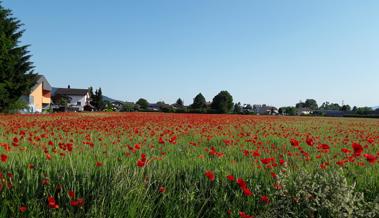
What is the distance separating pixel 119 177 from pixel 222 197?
1063 mm

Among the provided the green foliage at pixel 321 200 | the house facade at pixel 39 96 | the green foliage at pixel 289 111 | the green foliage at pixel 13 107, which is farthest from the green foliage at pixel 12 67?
the green foliage at pixel 289 111

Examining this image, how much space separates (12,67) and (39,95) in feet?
107

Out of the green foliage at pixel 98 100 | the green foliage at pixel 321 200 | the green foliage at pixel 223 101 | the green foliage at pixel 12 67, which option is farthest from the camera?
the green foliage at pixel 98 100

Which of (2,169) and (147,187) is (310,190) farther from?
(2,169)

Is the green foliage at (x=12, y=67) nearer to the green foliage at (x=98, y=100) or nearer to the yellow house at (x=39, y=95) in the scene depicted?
the yellow house at (x=39, y=95)

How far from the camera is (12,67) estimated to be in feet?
94.3

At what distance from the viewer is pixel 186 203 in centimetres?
340

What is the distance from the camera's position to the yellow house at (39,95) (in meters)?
54.8

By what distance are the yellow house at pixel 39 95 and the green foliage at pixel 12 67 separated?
2052 cm

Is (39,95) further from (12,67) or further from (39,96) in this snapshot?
(12,67)

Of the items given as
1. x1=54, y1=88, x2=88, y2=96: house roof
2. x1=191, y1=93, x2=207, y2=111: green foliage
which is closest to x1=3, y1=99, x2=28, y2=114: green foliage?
x1=191, y1=93, x2=207, y2=111: green foliage

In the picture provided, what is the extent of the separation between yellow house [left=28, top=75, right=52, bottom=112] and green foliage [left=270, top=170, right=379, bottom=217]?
52756mm

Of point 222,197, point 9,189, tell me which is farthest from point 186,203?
point 9,189

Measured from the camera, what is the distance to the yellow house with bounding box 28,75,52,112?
54844 millimetres
